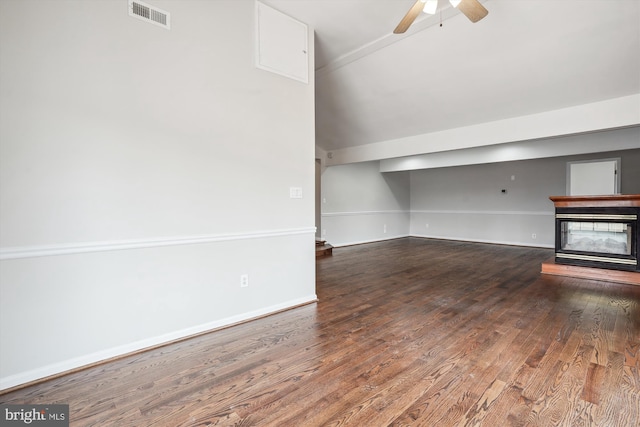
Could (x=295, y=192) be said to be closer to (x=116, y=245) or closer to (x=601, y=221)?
(x=116, y=245)

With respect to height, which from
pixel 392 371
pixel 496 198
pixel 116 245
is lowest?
pixel 392 371

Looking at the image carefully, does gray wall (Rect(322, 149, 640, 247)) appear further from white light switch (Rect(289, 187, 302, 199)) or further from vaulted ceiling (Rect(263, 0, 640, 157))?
white light switch (Rect(289, 187, 302, 199))

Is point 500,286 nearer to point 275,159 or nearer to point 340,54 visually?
point 275,159

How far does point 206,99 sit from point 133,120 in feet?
2.00

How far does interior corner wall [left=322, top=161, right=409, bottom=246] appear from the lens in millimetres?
7328

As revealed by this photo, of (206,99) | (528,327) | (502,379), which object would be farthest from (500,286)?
(206,99)

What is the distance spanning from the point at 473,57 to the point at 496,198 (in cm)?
509

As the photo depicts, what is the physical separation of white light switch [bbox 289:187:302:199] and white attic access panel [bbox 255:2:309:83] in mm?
1159

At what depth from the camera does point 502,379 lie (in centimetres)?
193

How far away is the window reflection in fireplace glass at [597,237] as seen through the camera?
13.8ft

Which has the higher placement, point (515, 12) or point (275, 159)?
point (515, 12)

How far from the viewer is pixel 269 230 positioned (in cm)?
311

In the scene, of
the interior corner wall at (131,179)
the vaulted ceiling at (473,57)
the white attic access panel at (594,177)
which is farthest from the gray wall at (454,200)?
the interior corner wall at (131,179)

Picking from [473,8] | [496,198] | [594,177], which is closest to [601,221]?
[594,177]
